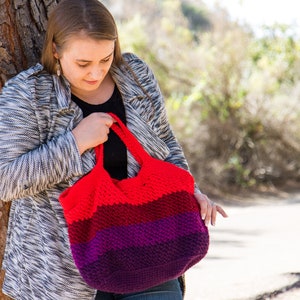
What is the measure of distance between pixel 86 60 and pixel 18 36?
68 cm

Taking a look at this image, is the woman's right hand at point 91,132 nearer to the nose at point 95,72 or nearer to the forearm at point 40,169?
the forearm at point 40,169

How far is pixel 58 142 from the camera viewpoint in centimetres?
244

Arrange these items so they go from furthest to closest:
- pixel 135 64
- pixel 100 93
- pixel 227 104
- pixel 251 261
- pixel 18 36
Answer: pixel 227 104 < pixel 251 261 < pixel 18 36 < pixel 135 64 < pixel 100 93

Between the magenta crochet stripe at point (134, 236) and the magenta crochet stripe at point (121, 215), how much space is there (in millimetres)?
16

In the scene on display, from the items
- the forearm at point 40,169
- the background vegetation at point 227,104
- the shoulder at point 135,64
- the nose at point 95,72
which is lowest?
the background vegetation at point 227,104

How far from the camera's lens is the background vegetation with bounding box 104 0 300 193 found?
34.3 ft

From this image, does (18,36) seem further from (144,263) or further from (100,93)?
(144,263)

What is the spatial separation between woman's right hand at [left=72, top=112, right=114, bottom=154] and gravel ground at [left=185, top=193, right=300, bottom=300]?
203cm

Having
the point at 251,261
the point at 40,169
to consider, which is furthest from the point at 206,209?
the point at 251,261

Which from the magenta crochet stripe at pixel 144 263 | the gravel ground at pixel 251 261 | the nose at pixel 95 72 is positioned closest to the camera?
the magenta crochet stripe at pixel 144 263

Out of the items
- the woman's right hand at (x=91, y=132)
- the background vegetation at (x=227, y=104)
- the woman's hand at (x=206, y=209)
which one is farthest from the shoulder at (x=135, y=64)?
the background vegetation at (x=227, y=104)

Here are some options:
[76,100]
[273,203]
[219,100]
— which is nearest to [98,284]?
[76,100]

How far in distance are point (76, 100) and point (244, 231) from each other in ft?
15.5

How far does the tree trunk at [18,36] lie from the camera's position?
296cm
